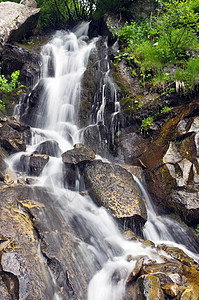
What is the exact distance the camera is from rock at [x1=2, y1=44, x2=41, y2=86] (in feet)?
31.1

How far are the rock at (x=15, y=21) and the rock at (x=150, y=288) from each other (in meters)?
10.9

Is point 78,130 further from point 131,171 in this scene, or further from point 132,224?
point 132,224

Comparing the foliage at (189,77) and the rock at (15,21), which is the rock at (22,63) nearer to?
the rock at (15,21)

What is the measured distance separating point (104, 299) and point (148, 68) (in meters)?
7.46

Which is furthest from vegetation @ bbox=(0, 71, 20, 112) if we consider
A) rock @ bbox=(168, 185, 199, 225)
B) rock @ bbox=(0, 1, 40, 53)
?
rock @ bbox=(168, 185, 199, 225)

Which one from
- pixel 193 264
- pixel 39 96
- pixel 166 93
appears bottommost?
pixel 193 264

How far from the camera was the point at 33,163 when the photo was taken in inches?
225

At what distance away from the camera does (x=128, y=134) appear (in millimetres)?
7340

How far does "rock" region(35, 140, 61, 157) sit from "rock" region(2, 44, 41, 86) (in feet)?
13.8

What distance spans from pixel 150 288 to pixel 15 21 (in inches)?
482

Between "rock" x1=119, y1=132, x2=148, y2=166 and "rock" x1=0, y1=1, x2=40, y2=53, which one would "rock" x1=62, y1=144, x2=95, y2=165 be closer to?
"rock" x1=119, y1=132, x2=148, y2=166

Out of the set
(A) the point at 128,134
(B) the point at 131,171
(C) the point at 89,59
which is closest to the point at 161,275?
(B) the point at 131,171

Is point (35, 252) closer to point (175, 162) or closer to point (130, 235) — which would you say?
A: point (130, 235)

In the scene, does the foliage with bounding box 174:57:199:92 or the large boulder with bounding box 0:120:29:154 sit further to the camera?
the foliage with bounding box 174:57:199:92
